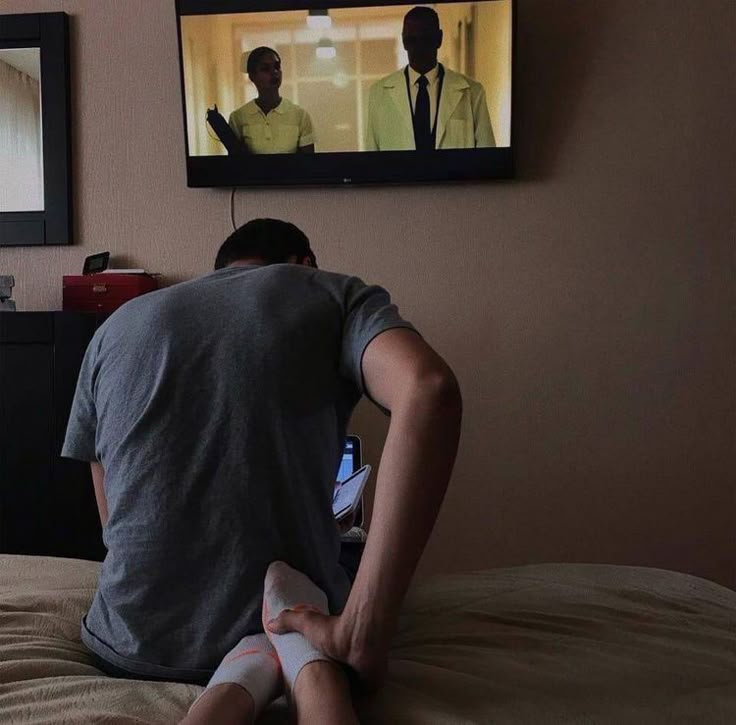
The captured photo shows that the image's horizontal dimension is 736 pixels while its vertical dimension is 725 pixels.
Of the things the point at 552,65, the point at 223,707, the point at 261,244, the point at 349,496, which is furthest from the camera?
the point at 552,65

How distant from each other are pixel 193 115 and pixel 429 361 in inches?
76.5

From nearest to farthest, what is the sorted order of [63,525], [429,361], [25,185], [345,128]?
[429,361], [63,525], [345,128], [25,185]

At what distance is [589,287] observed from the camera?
8.73 feet

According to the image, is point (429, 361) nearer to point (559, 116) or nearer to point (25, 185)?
point (559, 116)

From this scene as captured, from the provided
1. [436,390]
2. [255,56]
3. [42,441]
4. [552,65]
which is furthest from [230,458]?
[552,65]

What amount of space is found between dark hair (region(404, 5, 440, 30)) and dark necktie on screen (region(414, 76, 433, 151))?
0.52 ft

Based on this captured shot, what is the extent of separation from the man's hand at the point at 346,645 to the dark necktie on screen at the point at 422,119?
186cm

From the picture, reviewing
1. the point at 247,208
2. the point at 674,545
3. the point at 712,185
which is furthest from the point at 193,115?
the point at 674,545

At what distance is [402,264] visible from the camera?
270cm

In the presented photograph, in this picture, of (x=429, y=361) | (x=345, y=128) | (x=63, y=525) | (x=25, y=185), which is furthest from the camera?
(x=25, y=185)

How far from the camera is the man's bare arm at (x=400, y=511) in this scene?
953 millimetres

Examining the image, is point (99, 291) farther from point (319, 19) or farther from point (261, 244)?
point (261, 244)

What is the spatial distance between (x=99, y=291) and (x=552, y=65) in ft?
5.01

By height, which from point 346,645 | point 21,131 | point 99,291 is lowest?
point 346,645
